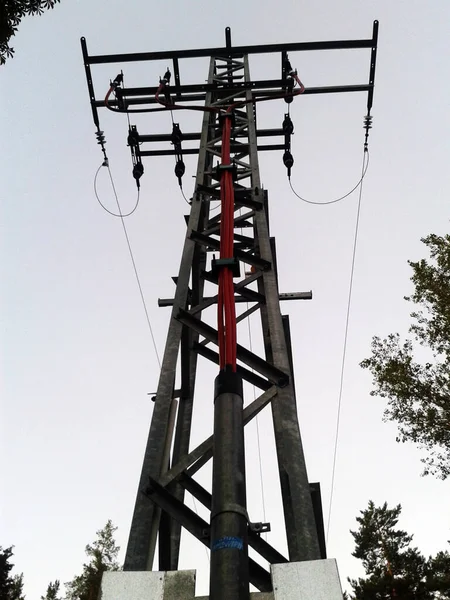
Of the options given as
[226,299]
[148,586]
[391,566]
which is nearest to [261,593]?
[148,586]

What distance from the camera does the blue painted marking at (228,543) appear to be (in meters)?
1.98

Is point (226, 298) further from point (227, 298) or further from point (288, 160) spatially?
point (288, 160)

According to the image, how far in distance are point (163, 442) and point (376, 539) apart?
33.6 m

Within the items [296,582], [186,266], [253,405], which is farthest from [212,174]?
[296,582]

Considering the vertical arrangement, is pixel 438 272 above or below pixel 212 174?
above

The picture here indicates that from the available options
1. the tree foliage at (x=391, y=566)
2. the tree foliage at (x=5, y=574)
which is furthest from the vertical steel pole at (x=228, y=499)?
the tree foliage at (x=5, y=574)

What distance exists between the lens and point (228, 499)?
6.98ft

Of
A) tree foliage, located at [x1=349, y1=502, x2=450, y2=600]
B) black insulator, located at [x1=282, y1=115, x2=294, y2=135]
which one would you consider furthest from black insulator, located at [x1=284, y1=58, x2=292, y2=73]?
tree foliage, located at [x1=349, y1=502, x2=450, y2=600]

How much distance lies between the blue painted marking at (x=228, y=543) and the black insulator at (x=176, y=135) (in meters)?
7.10

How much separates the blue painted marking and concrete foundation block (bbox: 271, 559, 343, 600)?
380 mm

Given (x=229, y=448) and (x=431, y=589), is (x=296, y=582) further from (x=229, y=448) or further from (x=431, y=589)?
(x=431, y=589)

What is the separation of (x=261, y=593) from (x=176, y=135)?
7162 mm

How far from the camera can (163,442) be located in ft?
10.5

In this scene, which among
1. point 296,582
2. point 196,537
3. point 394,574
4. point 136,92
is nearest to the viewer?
point 296,582
